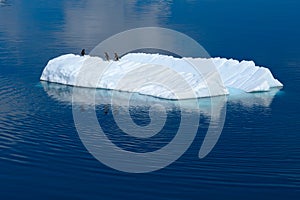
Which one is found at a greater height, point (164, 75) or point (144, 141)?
point (164, 75)

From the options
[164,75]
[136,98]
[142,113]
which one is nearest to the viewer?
[142,113]

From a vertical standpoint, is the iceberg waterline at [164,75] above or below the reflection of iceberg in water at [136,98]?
above

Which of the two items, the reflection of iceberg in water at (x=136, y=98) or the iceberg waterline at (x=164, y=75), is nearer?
the reflection of iceberg in water at (x=136, y=98)

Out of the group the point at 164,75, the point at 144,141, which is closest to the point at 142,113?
the point at 144,141

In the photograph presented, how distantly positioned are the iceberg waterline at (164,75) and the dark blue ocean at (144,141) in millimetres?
758

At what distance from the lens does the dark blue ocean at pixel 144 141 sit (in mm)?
16719

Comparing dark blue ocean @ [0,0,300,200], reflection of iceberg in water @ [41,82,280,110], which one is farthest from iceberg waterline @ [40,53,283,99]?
dark blue ocean @ [0,0,300,200]

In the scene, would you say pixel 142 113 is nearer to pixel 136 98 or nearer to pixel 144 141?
pixel 136 98

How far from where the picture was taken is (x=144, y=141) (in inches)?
819

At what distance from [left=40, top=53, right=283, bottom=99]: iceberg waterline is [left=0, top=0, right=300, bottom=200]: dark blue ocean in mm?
758

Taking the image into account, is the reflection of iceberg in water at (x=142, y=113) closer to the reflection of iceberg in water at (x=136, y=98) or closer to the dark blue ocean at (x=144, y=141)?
the reflection of iceberg in water at (x=136, y=98)

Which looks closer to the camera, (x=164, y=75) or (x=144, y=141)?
(x=144, y=141)

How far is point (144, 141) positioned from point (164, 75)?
24.9 ft

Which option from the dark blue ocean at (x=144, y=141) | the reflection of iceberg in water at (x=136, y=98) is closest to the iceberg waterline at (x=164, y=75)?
the reflection of iceberg in water at (x=136, y=98)
